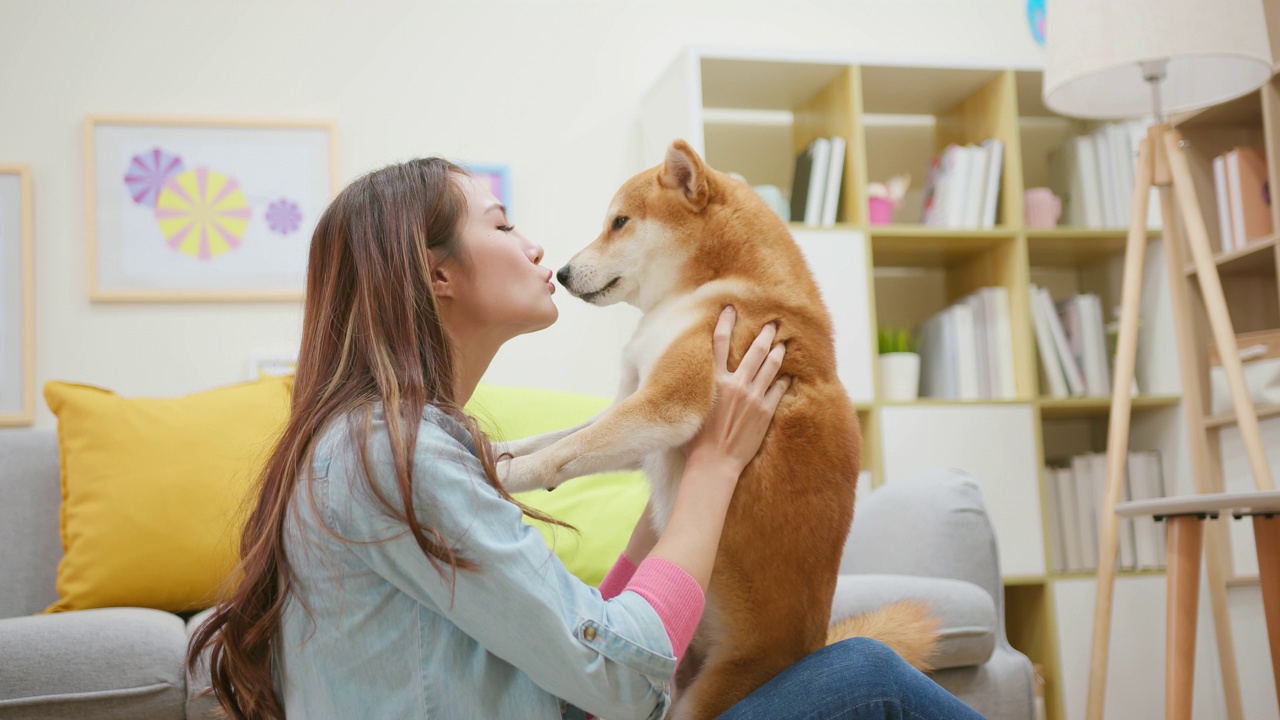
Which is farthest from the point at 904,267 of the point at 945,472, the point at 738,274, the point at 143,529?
the point at 143,529

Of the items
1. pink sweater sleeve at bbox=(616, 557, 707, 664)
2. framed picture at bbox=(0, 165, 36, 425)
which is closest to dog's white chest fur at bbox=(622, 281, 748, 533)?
pink sweater sleeve at bbox=(616, 557, 707, 664)

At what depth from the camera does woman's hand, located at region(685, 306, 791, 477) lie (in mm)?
A: 1119

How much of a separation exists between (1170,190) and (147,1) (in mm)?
2633

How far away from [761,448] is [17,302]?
87.3 inches

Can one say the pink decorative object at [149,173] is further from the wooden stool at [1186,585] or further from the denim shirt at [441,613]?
the wooden stool at [1186,585]

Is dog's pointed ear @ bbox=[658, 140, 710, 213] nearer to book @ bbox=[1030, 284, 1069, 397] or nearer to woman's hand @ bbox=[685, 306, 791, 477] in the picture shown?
woman's hand @ bbox=[685, 306, 791, 477]

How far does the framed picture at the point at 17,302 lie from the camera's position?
255 cm

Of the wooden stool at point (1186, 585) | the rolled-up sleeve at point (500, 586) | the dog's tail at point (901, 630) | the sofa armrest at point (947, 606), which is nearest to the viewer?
the rolled-up sleeve at point (500, 586)

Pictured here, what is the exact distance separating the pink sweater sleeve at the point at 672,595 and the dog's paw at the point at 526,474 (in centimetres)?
20

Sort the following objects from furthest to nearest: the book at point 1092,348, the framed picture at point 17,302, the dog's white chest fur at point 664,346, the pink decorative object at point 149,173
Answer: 1. the book at point 1092,348
2. the pink decorative object at point 149,173
3. the framed picture at point 17,302
4. the dog's white chest fur at point 664,346

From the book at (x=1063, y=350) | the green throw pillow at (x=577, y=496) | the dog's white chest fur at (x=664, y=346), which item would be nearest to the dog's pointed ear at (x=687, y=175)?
the dog's white chest fur at (x=664, y=346)

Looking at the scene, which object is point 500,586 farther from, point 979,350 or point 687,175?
point 979,350

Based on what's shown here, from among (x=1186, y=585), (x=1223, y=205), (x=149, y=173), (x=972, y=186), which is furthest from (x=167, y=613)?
(x=1223, y=205)

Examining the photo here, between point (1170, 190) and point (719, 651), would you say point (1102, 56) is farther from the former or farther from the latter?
point (719, 651)
